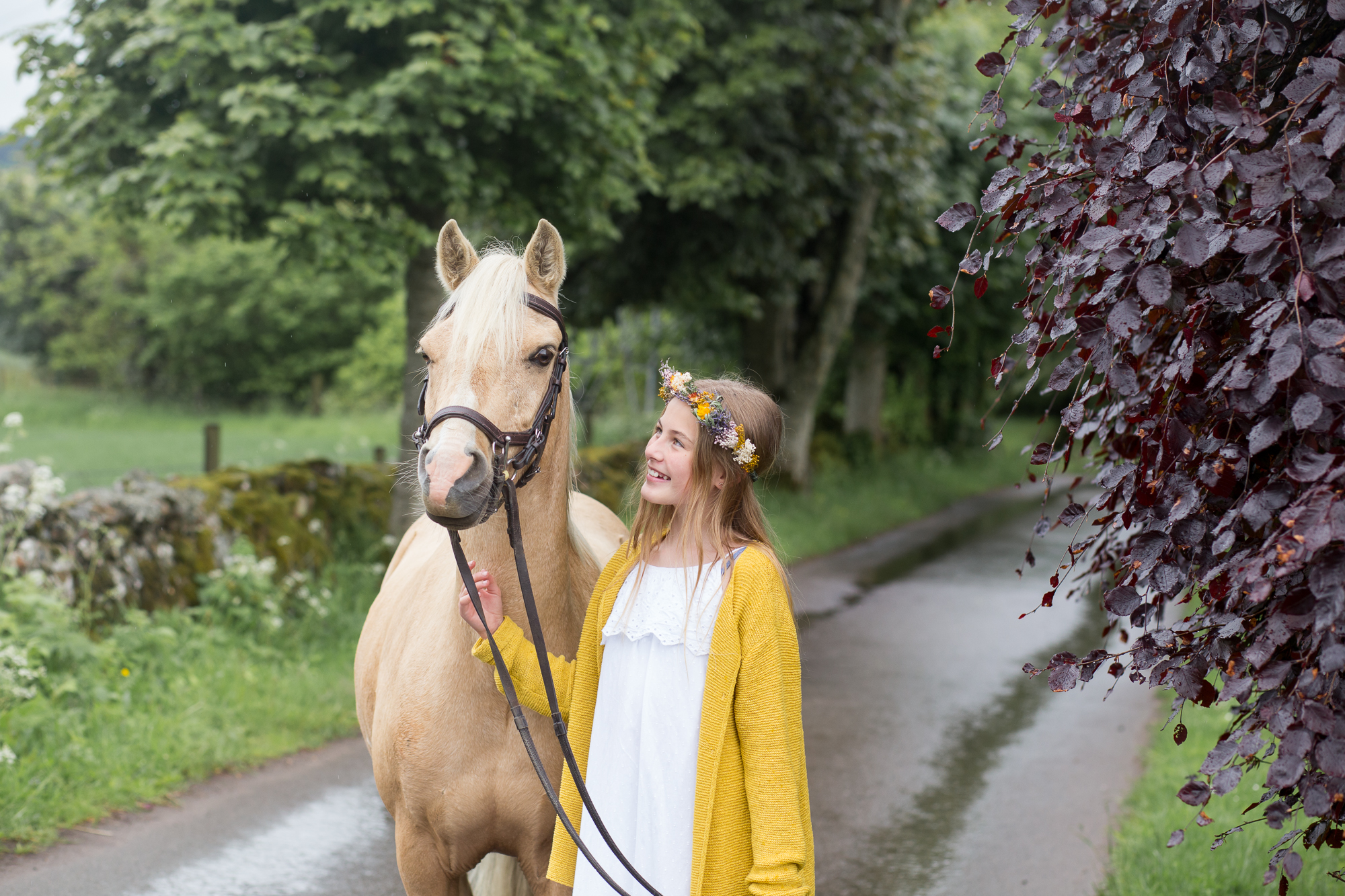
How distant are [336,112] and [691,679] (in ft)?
15.7

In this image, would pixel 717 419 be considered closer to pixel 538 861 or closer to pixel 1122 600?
pixel 1122 600

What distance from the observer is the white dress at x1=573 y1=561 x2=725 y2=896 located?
2.25m

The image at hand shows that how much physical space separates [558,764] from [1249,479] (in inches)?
66.8

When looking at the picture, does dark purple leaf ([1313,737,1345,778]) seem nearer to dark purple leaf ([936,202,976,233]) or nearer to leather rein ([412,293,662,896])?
dark purple leaf ([936,202,976,233])

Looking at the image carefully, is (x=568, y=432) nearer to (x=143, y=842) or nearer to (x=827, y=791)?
(x=143, y=842)

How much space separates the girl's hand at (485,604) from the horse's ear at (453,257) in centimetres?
71

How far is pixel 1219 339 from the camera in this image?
6.35 ft

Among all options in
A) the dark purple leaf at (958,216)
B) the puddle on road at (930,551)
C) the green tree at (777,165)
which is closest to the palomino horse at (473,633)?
the dark purple leaf at (958,216)

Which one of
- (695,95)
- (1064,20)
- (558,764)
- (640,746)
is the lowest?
(558,764)

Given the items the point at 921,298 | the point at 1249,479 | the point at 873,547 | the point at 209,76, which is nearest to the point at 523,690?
the point at 1249,479

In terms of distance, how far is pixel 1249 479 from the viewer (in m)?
1.92

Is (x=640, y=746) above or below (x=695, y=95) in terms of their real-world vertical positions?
below

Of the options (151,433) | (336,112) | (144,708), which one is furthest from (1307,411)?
(151,433)

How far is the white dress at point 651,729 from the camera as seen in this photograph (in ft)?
7.38
